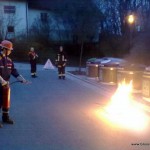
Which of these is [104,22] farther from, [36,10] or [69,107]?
[69,107]

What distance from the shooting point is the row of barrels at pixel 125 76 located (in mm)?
13305

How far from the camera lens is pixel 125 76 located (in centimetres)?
1584

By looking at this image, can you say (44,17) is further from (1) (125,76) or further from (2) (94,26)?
(1) (125,76)

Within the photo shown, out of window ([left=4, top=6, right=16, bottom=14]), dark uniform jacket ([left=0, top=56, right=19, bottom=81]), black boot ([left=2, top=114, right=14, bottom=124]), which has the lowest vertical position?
black boot ([left=2, top=114, right=14, bottom=124])

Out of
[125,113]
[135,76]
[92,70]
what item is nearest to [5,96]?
[125,113]

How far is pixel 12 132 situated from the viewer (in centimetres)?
862

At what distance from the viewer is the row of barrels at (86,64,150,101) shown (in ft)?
43.7

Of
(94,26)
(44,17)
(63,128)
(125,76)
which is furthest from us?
(44,17)

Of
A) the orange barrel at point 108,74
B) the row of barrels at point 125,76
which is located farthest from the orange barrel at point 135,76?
the orange barrel at point 108,74

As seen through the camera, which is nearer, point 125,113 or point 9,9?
point 125,113

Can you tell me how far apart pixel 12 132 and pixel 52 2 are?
48.9 metres

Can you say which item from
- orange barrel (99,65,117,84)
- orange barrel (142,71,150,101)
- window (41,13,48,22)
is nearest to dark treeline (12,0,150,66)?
window (41,13,48,22)

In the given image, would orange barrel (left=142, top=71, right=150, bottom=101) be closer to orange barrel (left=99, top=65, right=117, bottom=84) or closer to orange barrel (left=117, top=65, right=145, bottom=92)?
orange barrel (left=117, top=65, right=145, bottom=92)

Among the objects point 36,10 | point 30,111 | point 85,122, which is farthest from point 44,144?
point 36,10
